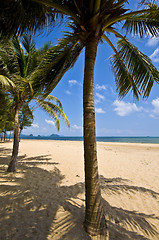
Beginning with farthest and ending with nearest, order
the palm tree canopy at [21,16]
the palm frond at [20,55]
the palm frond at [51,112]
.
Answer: the palm frond at [51,112] → the palm frond at [20,55] → the palm tree canopy at [21,16]

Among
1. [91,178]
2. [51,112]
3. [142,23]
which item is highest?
[142,23]

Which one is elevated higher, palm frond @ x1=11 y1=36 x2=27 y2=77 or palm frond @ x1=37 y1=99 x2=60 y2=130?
palm frond @ x1=11 y1=36 x2=27 y2=77

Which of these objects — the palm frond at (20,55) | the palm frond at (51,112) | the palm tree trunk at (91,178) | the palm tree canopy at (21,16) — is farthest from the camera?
the palm frond at (51,112)

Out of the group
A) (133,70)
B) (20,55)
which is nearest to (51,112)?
(20,55)

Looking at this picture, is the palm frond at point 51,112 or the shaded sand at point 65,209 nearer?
the shaded sand at point 65,209

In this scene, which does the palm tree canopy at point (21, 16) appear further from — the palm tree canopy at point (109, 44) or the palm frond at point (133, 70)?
the palm frond at point (133, 70)

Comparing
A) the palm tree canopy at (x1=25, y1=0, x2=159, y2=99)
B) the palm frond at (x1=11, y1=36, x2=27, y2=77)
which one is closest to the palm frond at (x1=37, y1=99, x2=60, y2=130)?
the palm frond at (x1=11, y1=36, x2=27, y2=77)

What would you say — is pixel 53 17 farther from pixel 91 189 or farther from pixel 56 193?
pixel 56 193

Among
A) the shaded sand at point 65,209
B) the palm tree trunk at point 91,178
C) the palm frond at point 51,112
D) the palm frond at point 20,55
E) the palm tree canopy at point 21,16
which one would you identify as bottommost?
the shaded sand at point 65,209

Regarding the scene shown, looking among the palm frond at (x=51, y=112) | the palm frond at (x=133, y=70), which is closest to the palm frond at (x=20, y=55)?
the palm frond at (x=51, y=112)

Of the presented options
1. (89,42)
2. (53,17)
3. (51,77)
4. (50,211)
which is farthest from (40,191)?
(53,17)

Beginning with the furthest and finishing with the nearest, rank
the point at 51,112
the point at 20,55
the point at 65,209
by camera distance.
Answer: the point at 51,112 < the point at 20,55 < the point at 65,209

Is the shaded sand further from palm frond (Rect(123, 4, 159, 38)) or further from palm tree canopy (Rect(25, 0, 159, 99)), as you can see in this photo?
palm frond (Rect(123, 4, 159, 38))

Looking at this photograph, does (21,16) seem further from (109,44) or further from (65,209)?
(65,209)
